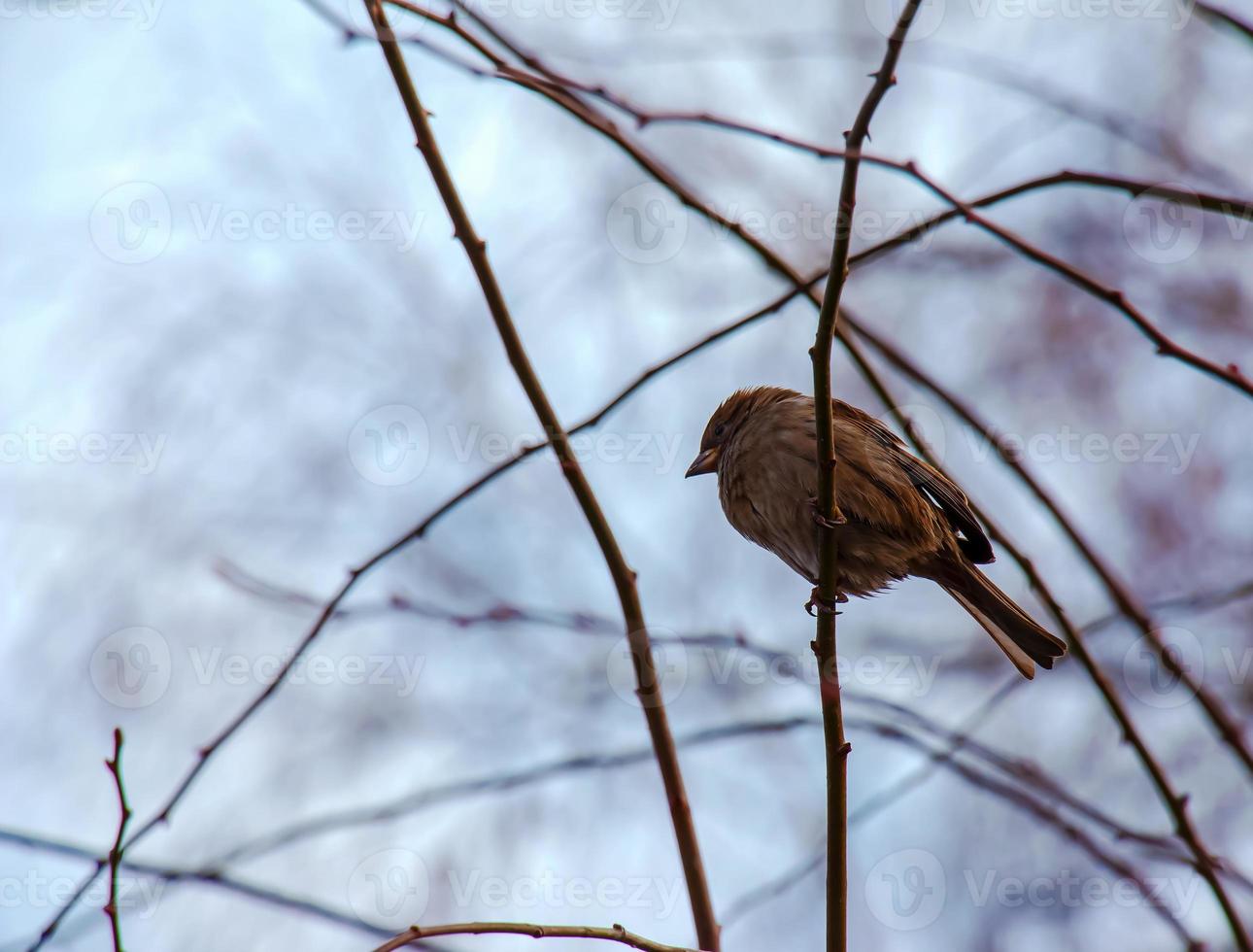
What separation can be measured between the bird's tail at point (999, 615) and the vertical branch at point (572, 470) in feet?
4.39

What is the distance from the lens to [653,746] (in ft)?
10.8

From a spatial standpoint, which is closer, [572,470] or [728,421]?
[572,470]

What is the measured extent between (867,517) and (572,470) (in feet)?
4.77

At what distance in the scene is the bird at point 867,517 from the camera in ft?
14.0

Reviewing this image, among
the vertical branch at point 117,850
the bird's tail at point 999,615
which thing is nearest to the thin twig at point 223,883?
the vertical branch at point 117,850

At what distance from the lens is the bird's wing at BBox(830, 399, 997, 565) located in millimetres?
4387

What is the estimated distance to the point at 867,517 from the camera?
432 cm

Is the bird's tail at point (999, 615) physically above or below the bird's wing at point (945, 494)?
below

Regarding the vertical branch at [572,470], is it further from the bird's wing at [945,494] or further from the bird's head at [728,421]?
the bird's head at [728,421]

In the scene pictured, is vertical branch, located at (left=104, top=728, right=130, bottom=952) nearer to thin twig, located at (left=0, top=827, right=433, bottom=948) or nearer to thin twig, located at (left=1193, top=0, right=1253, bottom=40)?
thin twig, located at (left=0, top=827, right=433, bottom=948)

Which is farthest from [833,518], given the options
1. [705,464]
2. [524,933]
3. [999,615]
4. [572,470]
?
[705,464]

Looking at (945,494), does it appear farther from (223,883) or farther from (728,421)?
(223,883)

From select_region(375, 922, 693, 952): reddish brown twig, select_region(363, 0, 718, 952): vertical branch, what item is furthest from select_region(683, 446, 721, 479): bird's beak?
select_region(375, 922, 693, 952): reddish brown twig

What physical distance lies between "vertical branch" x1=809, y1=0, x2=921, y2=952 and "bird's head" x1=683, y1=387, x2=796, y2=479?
5.77 ft
